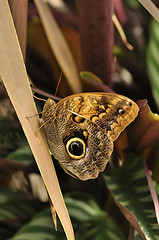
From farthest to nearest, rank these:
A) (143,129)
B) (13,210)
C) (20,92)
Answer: (13,210) → (143,129) → (20,92)

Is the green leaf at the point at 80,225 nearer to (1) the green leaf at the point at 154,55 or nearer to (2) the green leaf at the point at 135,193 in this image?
(2) the green leaf at the point at 135,193

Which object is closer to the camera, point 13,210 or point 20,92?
point 20,92

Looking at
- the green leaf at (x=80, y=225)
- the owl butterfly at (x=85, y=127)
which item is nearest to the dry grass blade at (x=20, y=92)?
the owl butterfly at (x=85, y=127)

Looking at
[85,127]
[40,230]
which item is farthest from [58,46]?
[40,230]

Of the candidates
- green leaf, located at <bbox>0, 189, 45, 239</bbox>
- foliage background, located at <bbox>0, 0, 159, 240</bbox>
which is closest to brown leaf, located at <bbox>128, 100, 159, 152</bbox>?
foliage background, located at <bbox>0, 0, 159, 240</bbox>

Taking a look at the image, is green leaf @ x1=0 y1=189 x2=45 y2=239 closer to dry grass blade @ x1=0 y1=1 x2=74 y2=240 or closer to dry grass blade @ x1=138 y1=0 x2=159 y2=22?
dry grass blade @ x1=0 y1=1 x2=74 y2=240

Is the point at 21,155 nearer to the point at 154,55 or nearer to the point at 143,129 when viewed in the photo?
the point at 143,129
